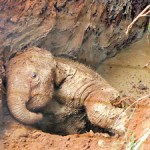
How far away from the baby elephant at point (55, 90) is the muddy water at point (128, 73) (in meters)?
0.50

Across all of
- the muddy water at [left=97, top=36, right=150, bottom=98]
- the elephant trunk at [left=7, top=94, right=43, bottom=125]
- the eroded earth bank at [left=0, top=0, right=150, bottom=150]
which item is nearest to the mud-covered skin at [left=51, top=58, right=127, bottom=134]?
the eroded earth bank at [left=0, top=0, right=150, bottom=150]

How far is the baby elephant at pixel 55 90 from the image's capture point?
3555mm

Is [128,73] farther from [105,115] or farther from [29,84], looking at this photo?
[29,84]

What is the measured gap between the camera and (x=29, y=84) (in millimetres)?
3613

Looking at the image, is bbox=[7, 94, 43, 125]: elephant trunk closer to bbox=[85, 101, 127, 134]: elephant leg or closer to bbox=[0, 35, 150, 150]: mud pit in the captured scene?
bbox=[0, 35, 150, 150]: mud pit

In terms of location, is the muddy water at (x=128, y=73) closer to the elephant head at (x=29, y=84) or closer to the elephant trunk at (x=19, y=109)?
the elephant head at (x=29, y=84)

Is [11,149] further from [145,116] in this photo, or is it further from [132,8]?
[132,8]

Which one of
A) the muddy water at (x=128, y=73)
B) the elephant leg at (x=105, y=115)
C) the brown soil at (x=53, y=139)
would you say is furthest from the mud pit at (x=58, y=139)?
the muddy water at (x=128, y=73)

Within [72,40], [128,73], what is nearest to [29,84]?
[72,40]

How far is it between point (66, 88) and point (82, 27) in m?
0.67

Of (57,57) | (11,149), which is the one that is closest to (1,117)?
(11,149)

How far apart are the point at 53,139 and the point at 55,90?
0.55 meters

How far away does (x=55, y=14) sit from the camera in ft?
13.3

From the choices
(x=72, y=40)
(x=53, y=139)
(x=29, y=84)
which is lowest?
(x=53, y=139)
